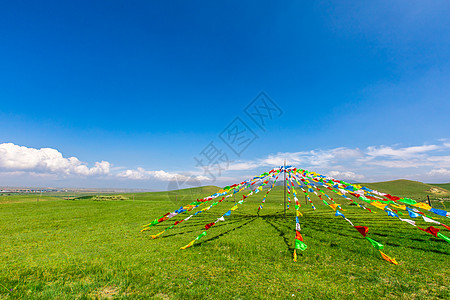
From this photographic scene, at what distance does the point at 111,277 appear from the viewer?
4656 millimetres

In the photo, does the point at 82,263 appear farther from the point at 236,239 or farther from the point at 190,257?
the point at 236,239

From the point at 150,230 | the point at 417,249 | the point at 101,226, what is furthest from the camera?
the point at 101,226

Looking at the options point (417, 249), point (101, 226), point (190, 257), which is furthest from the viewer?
point (101, 226)

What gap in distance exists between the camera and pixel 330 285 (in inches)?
166

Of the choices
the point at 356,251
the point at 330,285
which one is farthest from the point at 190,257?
the point at 356,251

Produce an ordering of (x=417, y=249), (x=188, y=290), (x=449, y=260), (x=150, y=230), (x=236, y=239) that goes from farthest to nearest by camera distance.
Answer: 1. (x=150, y=230)
2. (x=236, y=239)
3. (x=417, y=249)
4. (x=449, y=260)
5. (x=188, y=290)

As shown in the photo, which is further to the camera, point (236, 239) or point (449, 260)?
point (236, 239)

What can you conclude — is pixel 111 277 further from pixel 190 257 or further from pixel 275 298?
pixel 275 298

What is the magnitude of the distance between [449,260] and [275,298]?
5.58 meters

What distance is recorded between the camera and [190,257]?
5.92m

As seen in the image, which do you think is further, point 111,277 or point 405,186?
point 405,186

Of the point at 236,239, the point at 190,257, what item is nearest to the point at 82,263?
the point at 190,257

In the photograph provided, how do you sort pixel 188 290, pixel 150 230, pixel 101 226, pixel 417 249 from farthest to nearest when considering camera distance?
pixel 101 226 < pixel 150 230 < pixel 417 249 < pixel 188 290

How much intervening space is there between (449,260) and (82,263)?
10.4 m
